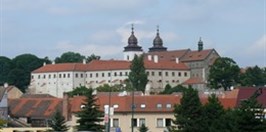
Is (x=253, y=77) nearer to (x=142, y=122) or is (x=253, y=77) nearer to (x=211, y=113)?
(x=142, y=122)

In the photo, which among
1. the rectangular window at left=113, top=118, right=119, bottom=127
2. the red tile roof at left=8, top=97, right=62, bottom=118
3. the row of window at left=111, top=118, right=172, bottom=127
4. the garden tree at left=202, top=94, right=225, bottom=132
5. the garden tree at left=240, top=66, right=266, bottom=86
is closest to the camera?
the garden tree at left=202, top=94, right=225, bottom=132

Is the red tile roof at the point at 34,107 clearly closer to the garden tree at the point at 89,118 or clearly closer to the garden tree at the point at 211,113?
the garden tree at the point at 89,118

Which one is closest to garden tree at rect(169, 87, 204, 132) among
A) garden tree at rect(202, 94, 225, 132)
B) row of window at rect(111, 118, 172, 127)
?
garden tree at rect(202, 94, 225, 132)

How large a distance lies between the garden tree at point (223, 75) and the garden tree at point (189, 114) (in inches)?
4351

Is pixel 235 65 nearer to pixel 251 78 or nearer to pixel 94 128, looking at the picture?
pixel 251 78

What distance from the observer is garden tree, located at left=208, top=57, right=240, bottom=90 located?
549ft

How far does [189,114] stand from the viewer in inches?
2128

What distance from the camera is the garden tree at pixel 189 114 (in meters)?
51.4

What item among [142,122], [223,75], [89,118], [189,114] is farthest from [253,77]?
[189,114]

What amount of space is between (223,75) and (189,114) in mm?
114824

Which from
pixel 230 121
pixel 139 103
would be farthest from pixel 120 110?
pixel 230 121

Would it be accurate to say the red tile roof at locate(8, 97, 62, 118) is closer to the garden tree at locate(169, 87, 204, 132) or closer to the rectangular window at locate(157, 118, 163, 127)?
the rectangular window at locate(157, 118, 163, 127)

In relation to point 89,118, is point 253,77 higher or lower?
higher

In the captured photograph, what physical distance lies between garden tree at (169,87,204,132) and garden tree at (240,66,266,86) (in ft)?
362
